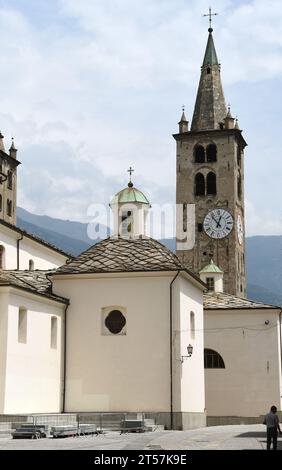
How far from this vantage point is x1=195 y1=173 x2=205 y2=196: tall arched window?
74431 mm

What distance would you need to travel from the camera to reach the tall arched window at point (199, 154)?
7519 cm

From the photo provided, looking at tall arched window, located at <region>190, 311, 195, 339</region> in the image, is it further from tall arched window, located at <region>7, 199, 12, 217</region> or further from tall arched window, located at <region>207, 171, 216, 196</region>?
tall arched window, located at <region>7, 199, 12, 217</region>

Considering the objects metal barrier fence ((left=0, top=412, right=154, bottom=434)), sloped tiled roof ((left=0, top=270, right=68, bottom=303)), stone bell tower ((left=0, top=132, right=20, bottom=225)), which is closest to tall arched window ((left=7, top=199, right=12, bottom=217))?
stone bell tower ((left=0, top=132, right=20, bottom=225))

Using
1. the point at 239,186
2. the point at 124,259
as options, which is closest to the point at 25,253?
the point at 124,259

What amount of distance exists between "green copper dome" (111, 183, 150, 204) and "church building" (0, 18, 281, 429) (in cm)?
6

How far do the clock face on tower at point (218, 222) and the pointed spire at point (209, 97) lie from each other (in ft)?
27.6

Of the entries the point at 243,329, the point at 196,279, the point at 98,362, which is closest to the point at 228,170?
the point at 243,329

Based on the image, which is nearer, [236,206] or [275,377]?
[275,377]

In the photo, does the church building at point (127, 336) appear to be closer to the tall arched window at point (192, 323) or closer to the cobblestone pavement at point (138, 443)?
the tall arched window at point (192, 323)

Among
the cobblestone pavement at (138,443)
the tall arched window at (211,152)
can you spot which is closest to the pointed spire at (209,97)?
the tall arched window at (211,152)

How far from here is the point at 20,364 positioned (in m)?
29.4

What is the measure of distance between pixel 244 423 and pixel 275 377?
3114 mm

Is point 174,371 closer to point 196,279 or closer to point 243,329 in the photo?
point 196,279
